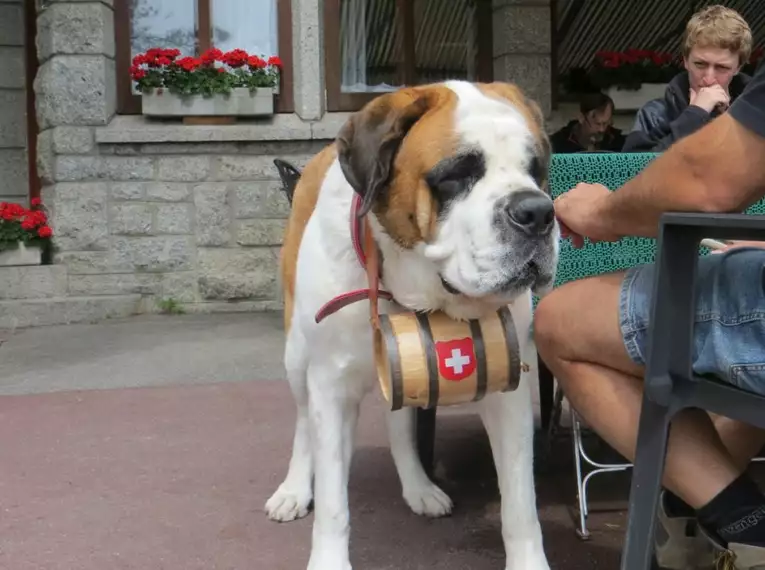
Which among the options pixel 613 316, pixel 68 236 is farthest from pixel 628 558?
pixel 68 236

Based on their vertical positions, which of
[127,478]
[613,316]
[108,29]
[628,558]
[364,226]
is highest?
[108,29]

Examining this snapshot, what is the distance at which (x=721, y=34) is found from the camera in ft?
10.7

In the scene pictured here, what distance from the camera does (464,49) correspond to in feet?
24.1

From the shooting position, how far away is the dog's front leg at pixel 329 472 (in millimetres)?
2100

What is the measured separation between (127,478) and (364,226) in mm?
1592

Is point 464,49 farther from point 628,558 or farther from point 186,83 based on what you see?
point 628,558

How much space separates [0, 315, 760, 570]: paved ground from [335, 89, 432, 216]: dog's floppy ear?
1.09 metres

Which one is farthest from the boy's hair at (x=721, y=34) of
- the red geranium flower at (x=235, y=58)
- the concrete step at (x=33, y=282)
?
the concrete step at (x=33, y=282)

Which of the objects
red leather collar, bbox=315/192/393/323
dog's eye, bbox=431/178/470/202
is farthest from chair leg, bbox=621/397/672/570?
red leather collar, bbox=315/192/393/323

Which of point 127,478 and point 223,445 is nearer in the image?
point 127,478

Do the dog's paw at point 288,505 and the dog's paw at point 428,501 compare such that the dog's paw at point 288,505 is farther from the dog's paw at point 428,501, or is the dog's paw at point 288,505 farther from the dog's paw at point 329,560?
the dog's paw at point 329,560

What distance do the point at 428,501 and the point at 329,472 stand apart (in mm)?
598

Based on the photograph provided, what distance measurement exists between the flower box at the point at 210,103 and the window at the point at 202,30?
0.21 m

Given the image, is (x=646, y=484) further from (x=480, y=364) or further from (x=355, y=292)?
(x=355, y=292)
